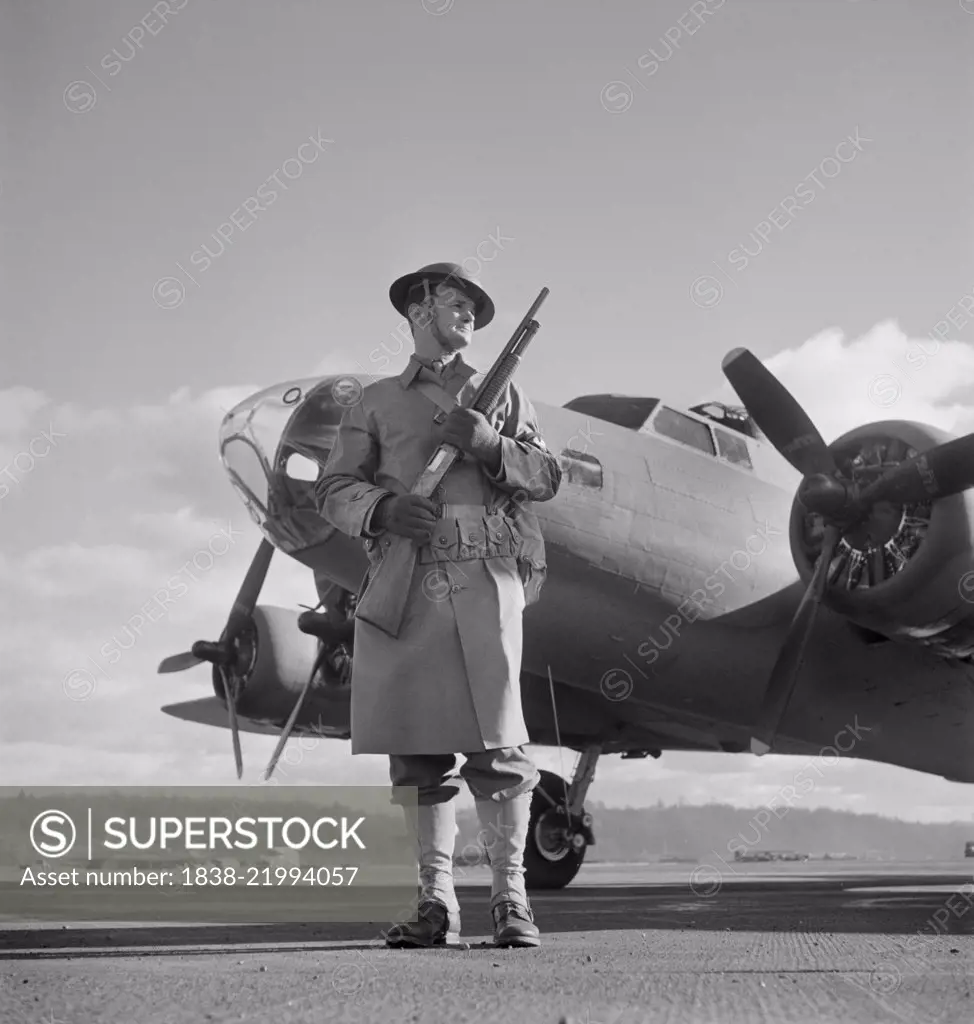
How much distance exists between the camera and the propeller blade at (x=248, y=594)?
1513 centimetres

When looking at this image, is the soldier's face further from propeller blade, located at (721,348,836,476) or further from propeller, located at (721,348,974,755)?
propeller blade, located at (721,348,836,476)

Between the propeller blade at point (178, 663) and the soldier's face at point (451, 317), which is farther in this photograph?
the propeller blade at point (178, 663)

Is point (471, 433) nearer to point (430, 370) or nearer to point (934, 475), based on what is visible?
point (430, 370)

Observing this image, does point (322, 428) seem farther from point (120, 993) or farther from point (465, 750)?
point (120, 993)

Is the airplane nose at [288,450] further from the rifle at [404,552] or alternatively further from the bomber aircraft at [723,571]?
the rifle at [404,552]

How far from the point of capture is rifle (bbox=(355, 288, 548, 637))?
175 inches

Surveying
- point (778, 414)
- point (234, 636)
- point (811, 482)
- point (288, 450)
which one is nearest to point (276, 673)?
point (234, 636)

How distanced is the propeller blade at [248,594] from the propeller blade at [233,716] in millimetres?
434

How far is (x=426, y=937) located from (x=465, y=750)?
0.61 m

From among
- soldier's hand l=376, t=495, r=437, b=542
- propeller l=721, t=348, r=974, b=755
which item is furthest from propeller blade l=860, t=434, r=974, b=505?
soldier's hand l=376, t=495, r=437, b=542

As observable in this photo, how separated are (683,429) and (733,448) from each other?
0.62m

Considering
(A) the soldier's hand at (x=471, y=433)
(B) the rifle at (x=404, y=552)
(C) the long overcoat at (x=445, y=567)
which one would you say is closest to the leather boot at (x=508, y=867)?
(C) the long overcoat at (x=445, y=567)

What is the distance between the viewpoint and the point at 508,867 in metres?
4.35

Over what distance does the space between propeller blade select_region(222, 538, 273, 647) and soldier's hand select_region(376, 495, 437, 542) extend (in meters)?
10.8
